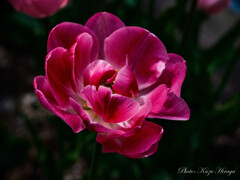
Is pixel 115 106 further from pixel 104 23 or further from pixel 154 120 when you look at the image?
pixel 154 120

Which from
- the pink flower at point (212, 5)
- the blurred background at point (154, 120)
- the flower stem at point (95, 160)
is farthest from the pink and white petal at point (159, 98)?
the pink flower at point (212, 5)

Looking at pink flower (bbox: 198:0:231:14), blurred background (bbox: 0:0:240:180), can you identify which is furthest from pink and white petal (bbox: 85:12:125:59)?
pink flower (bbox: 198:0:231:14)

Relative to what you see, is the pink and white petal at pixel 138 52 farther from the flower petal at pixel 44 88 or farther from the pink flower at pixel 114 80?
the flower petal at pixel 44 88

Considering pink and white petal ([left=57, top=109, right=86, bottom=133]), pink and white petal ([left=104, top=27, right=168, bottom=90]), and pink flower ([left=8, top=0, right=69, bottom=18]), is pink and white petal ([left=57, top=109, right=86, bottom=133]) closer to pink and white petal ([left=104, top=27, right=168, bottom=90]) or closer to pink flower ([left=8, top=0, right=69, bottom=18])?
pink and white petal ([left=104, top=27, right=168, bottom=90])

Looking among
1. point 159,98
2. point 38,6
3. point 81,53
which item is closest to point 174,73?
point 159,98

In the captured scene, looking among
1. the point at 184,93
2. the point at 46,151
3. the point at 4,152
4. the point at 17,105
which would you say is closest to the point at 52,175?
the point at 46,151

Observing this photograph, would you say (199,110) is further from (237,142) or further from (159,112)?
(159,112)
